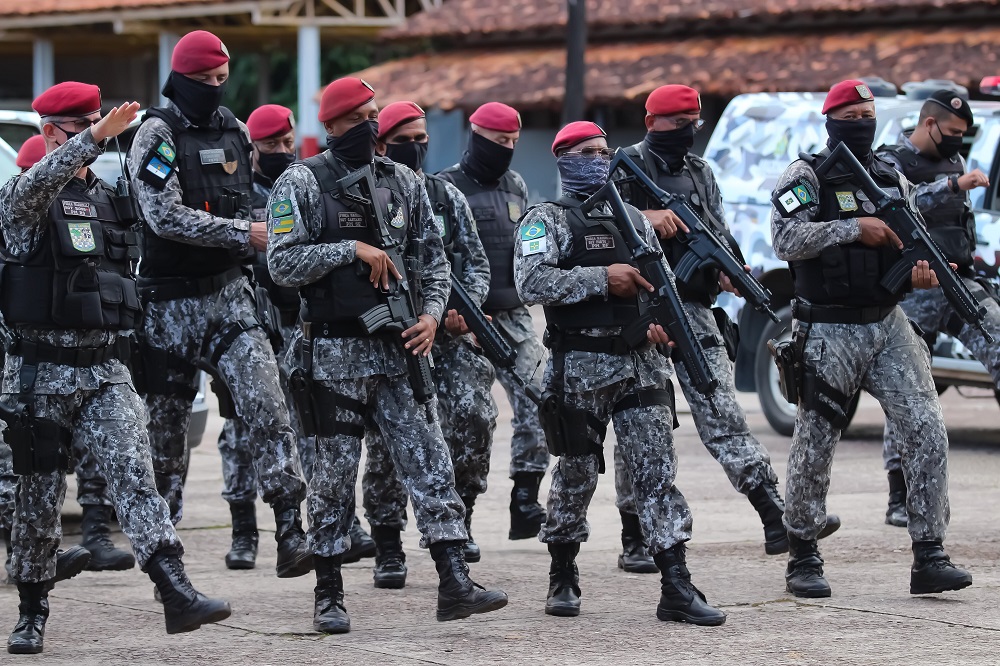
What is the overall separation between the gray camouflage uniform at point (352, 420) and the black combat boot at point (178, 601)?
0.57m

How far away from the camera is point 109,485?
6484 millimetres

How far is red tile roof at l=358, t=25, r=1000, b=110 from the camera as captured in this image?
20.9m

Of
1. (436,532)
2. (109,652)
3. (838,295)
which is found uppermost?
(838,295)

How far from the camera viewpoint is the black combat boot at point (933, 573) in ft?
22.7

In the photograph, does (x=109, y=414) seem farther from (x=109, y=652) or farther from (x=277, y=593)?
(x=277, y=593)

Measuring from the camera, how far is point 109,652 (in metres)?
6.39

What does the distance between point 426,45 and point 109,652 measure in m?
26.0

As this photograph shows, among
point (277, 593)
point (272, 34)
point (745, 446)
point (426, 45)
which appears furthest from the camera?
point (426, 45)

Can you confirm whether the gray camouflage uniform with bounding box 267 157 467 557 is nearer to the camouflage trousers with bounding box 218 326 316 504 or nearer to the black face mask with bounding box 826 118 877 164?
the camouflage trousers with bounding box 218 326 316 504

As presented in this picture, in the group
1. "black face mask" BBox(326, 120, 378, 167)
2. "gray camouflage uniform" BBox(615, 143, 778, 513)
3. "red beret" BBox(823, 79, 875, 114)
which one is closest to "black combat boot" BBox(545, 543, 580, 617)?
"gray camouflage uniform" BBox(615, 143, 778, 513)

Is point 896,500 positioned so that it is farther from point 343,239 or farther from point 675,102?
point 343,239

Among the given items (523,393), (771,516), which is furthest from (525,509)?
(771,516)

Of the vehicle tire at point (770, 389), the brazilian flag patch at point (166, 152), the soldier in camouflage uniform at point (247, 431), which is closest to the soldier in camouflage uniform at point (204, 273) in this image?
the brazilian flag patch at point (166, 152)

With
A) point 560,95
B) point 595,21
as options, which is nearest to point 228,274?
point 560,95
